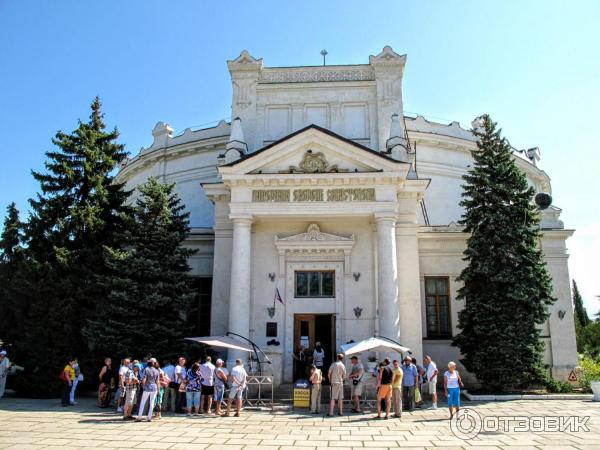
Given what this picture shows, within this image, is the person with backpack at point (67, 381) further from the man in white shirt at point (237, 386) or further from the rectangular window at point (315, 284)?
the rectangular window at point (315, 284)

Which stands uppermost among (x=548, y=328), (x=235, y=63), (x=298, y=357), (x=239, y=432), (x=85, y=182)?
(x=235, y=63)

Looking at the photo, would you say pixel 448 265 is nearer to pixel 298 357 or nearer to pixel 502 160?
pixel 502 160

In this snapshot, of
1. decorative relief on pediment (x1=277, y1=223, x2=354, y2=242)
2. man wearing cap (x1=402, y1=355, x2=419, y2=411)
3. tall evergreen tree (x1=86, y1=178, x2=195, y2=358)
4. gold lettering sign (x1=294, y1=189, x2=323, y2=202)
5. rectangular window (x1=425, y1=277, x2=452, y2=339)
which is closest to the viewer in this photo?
man wearing cap (x1=402, y1=355, x2=419, y2=411)

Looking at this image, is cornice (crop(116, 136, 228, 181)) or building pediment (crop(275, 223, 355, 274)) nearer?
building pediment (crop(275, 223, 355, 274))

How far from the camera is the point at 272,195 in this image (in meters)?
19.5

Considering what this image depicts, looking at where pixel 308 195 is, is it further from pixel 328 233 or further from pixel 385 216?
pixel 385 216

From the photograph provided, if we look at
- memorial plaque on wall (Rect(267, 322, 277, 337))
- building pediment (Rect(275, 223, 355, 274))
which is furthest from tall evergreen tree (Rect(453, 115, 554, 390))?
memorial plaque on wall (Rect(267, 322, 277, 337))

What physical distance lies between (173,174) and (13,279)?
14153 millimetres

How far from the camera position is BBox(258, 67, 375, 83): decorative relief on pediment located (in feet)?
77.4

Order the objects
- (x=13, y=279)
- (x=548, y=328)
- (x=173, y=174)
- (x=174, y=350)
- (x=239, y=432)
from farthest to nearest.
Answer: (x=173, y=174)
(x=548, y=328)
(x=13, y=279)
(x=174, y=350)
(x=239, y=432)

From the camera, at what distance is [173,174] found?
1281 inches

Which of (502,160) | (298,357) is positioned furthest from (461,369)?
(502,160)

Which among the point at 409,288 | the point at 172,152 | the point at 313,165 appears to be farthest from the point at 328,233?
the point at 172,152

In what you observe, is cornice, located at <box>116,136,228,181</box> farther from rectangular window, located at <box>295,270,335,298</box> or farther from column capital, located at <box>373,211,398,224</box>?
column capital, located at <box>373,211,398,224</box>
